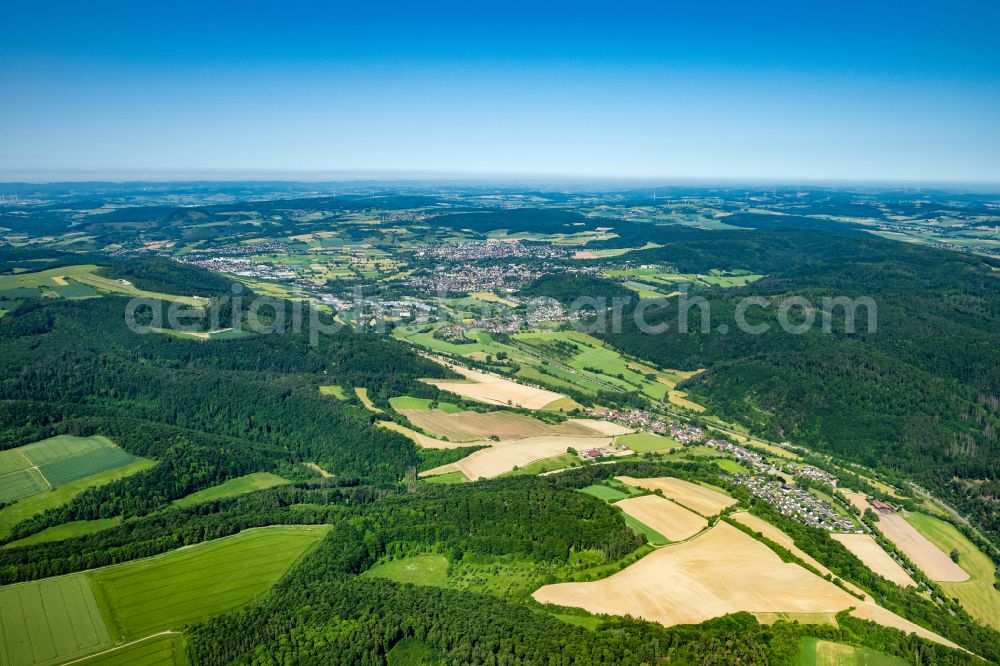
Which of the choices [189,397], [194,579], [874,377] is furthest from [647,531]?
[189,397]

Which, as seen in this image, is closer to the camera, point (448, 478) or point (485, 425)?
point (448, 478)

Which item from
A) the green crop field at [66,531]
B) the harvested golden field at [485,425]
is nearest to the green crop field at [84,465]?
the green crop field at [66,531]

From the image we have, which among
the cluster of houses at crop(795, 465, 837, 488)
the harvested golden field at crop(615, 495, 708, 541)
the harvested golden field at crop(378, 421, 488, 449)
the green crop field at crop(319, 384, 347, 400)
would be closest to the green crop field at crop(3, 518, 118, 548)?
the harvested golden field at crop(378, 421, 488, 449)

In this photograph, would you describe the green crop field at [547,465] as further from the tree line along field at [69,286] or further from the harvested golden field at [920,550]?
the tree line along field at [69,286]

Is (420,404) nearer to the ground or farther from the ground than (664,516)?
farther from the ground

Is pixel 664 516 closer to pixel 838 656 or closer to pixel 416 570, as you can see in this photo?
pixel 838 656

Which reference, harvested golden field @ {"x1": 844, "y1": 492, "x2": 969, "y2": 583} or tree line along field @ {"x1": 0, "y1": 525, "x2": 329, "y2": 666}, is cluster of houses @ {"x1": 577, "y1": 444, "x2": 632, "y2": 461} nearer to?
harvested golden field @ {"x1": 844, "y1": 492, "x2": 969, "y2": 583}
